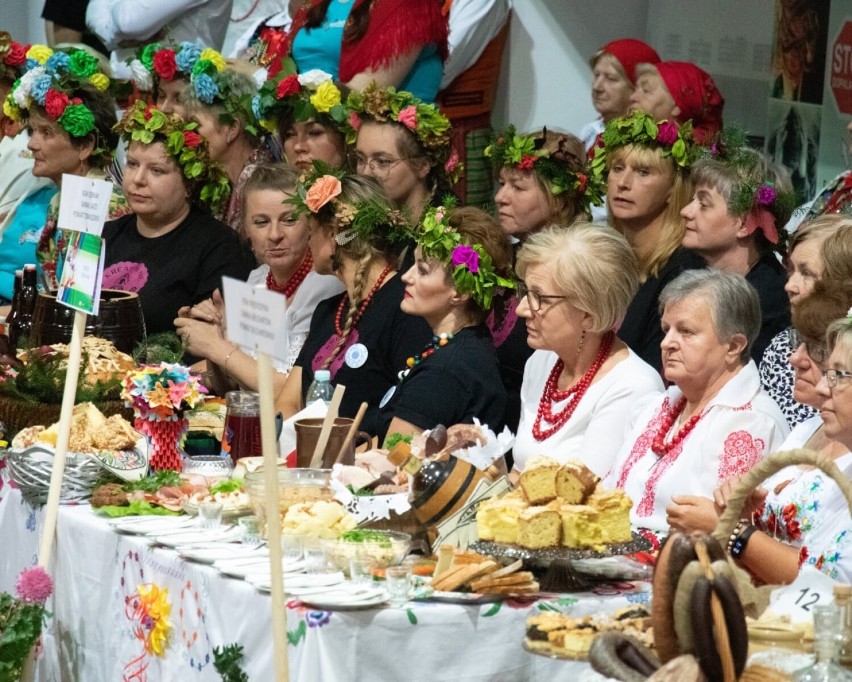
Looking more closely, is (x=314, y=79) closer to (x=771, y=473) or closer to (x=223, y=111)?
(x=223, y=111)

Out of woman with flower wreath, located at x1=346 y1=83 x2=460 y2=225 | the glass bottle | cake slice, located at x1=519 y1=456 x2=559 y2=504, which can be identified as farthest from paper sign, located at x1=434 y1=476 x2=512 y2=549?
woman with flower wreath, located at x1=346 y1=83 x2=460 y2=225

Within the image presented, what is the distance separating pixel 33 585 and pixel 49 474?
415mm

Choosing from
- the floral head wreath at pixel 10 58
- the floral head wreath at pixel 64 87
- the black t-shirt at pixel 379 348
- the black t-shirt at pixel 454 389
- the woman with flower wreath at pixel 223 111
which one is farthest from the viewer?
the floral head wreath at pixel 10 58

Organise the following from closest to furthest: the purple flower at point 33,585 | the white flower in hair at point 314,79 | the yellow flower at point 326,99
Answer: the purple flower at point 33,585 → the yellow flower at point 326,99 → the white flower in hair at point 314,79

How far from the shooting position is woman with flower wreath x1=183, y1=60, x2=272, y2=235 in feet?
21.3

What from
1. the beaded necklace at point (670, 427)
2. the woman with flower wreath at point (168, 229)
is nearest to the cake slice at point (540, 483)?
the beaded necklace at point (670, 427)

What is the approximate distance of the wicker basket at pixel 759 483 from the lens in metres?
2.37

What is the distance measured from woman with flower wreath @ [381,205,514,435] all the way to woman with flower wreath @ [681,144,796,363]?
2.78 ft

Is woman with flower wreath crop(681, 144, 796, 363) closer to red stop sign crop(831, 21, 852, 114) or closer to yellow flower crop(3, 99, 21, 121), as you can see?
red stop sign crop(831, 21, 852, 114)

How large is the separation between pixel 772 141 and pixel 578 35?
118 centimetres

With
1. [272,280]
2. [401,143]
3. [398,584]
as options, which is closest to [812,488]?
[398,584]

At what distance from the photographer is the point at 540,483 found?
2.93m

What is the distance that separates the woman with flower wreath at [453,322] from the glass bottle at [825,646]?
214cm

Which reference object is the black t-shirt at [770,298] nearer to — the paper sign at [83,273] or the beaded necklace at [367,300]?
the beaded necklace at [367,300]
